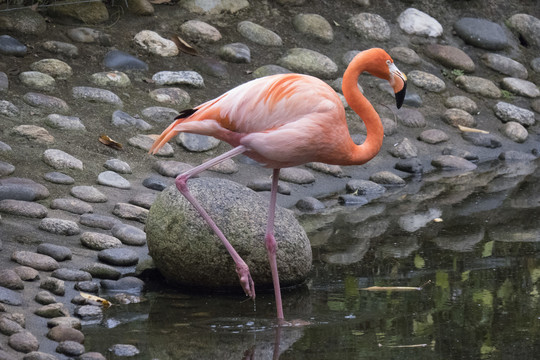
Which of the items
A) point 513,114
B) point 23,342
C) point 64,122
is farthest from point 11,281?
point 513,114

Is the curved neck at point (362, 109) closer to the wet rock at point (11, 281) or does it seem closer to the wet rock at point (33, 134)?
the wet rock at point (11, 281)

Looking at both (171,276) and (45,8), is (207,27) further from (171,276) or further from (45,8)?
(171,276)

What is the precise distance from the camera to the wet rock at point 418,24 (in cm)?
1027

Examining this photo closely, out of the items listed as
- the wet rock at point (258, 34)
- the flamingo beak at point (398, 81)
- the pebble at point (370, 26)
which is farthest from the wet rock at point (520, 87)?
the flamingo beak at point (398, 81)

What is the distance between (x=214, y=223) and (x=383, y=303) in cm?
108

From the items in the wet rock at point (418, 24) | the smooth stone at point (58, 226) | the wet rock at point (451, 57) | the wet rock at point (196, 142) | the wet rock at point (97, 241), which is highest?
the wet rock at point (418, 24)

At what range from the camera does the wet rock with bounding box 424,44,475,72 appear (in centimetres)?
977

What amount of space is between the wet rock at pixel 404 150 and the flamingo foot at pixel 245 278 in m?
3.88

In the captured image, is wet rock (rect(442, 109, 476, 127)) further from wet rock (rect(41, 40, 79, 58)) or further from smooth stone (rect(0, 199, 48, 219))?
smooth stone (rect(0, 199, 48, 219))

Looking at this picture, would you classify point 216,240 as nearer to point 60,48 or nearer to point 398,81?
point 398,81

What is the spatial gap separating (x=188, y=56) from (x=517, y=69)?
4.02 m

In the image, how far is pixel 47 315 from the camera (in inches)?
167

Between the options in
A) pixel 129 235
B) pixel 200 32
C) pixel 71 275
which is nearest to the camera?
pixel 71 275

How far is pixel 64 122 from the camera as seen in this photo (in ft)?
23.2
